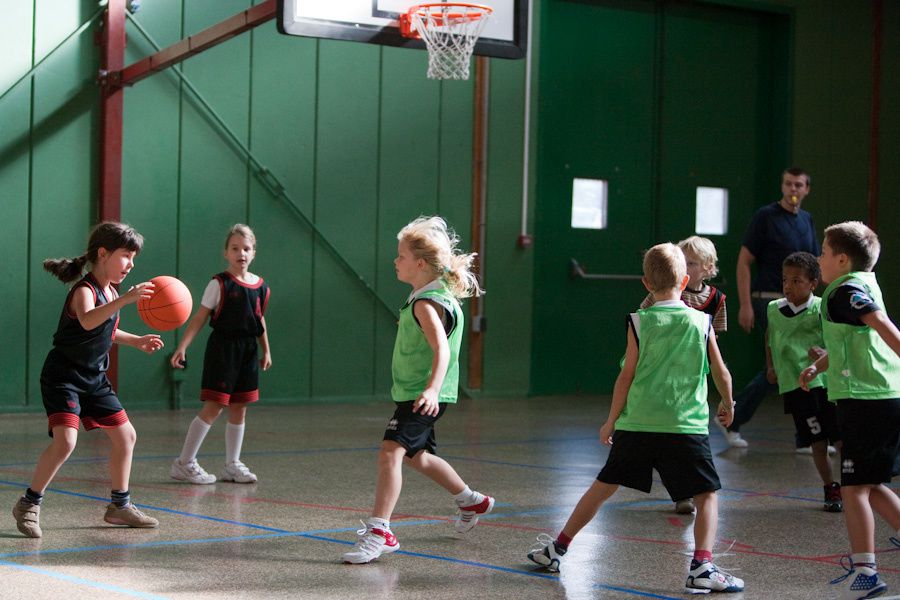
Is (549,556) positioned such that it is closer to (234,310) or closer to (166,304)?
(166,304)

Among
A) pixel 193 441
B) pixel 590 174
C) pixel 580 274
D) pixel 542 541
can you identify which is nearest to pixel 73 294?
pixel 193 441

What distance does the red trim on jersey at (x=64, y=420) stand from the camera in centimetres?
496

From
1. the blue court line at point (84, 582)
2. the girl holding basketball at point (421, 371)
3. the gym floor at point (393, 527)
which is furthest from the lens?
the girl holding basketball at point (421, 371)

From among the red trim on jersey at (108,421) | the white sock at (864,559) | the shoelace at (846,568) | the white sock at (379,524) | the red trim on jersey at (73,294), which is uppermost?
the red trim on jersey at (73,294)

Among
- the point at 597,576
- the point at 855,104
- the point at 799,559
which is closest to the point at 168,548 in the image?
the point at 597,576

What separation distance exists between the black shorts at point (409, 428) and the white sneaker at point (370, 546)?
35cm

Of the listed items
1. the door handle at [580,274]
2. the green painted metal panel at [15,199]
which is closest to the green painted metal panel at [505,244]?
the door handle at [580,274]

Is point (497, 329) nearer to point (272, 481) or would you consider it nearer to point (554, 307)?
point (554, 307)

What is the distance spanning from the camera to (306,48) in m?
11.8

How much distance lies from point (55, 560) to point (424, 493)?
232 centimetres

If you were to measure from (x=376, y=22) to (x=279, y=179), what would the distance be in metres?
2.84

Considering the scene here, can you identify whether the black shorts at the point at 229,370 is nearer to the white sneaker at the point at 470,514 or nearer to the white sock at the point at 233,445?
the white sock at the point at 233,445

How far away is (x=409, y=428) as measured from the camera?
4758 millimetres

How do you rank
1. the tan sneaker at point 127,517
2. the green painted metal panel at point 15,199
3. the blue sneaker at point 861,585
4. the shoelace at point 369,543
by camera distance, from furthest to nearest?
the green painted metal panel at point 15,199
the tan sneaker at point 127,517
the shoelace at point 369,543
the blue sneaker at point 861,585
